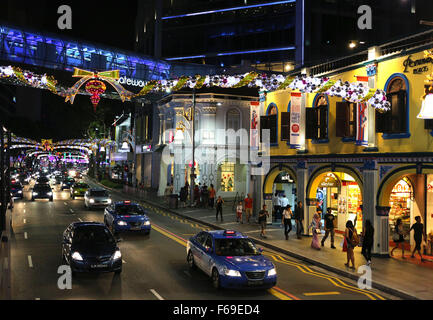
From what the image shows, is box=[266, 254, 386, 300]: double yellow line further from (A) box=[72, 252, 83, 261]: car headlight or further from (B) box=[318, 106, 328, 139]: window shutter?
(A) box=[72, 252, 83, 261]: car headlight

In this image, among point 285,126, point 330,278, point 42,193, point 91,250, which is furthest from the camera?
point 42,193

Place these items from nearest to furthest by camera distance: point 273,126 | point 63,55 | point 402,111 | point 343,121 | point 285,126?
point 402,111 < point 343,121 < point 285,126 < point 273,126 < point 63,55

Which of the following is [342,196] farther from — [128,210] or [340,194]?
[128,210]

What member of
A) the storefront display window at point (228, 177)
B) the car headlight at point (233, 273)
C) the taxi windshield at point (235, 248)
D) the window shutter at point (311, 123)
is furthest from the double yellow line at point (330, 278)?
the storefront display window at point (228, 177)

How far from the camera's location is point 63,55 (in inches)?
1572

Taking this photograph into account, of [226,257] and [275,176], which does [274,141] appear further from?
[226,257]

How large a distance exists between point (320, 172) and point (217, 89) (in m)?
22.0

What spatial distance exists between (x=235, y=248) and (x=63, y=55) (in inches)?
1322

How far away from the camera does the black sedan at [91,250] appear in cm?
1231

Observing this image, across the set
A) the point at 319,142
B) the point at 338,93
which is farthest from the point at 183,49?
the point at 338,93

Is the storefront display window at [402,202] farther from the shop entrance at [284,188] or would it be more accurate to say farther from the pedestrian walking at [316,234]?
the shop entrance at [284,188]

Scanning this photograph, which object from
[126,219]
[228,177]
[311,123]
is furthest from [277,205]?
[228,177]

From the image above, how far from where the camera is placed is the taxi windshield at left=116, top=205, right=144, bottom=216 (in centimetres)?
2103

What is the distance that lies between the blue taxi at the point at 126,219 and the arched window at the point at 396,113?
11.7m
